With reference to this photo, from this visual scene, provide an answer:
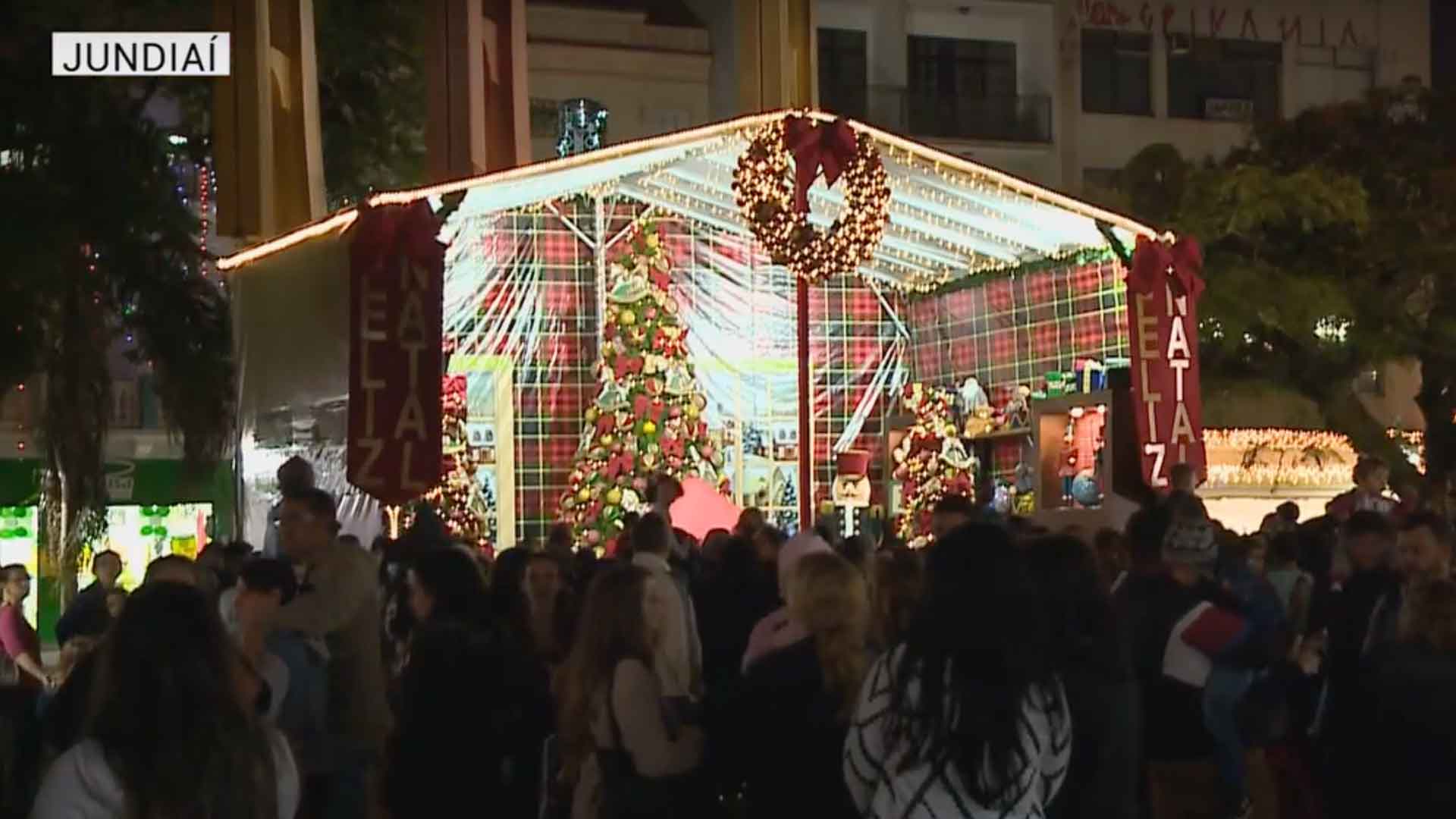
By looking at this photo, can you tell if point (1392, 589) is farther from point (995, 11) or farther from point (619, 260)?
point (995, 11)

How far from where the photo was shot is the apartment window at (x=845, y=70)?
3231cm

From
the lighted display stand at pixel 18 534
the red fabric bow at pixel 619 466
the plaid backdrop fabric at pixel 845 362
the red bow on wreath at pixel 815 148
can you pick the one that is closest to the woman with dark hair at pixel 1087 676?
the red bow on wreath at pixel 815 148

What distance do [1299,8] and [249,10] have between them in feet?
77.0

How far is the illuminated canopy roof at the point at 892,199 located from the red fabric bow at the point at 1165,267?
27 cm

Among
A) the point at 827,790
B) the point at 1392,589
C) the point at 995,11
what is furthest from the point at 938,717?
the point at 995,11

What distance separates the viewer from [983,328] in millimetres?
21469

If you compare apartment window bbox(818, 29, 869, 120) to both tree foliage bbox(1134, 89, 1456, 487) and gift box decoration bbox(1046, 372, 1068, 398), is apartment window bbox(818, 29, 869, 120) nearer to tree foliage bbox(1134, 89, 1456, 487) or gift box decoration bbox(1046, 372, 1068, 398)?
tree foliage bbox(1134, 89, 1456, 487)

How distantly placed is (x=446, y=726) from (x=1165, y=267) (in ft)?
37.2

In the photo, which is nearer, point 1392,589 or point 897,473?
point 1392,589

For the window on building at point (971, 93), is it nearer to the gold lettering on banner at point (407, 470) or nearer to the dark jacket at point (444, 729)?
the gold lettering on banner at point (407, 470)

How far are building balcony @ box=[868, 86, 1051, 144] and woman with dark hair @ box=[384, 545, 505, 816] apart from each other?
2657 cm

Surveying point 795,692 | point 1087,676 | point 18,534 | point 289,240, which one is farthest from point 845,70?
point 1087,676

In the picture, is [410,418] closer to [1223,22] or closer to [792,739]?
[792,739]

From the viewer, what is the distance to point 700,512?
20.2 m
